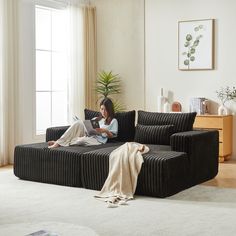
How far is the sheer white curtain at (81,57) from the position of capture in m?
8.59

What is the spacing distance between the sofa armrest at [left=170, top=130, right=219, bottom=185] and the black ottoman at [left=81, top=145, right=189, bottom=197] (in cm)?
12

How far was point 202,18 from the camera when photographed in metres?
7.94

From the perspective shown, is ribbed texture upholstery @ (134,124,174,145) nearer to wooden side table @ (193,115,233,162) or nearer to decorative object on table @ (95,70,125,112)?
wooden side table @ (193,115,233,162)

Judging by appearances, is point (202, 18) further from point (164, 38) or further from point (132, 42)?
point (132, 42)

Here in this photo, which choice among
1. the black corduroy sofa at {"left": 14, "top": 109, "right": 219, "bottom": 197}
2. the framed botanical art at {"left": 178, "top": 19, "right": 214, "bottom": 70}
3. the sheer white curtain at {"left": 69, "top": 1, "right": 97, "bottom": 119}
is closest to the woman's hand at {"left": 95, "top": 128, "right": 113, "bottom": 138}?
the black corduroy sofa at {"left": 14, "top": 109, "right": 219, "bottom": 197}

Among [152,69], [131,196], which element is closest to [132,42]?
[152,69]

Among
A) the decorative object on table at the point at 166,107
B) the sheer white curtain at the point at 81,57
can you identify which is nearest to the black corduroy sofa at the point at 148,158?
the decorative object on table at the point at 166,107

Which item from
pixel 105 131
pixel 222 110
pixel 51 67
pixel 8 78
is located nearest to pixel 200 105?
pixel 222 110

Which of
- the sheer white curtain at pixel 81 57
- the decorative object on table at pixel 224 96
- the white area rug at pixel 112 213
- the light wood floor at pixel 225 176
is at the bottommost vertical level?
the light wood floor at pixel 225 176

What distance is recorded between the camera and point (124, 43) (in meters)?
8.71

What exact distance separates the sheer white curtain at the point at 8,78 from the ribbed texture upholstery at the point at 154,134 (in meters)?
2.08

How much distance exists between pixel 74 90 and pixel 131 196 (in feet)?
12.7

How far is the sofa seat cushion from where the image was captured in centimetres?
562

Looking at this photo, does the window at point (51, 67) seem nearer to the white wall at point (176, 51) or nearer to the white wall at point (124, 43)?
the white wall at point (124, 43)
